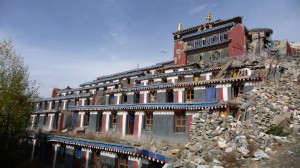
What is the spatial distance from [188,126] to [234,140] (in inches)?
255

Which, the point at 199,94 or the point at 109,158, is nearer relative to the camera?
the point at 109,158

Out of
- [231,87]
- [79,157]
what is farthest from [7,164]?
[231,87]

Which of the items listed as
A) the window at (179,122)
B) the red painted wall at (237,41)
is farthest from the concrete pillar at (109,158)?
the red painted wall at (237,41)

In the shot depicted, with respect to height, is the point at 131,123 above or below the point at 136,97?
below

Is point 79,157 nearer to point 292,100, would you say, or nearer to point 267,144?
point 267,144

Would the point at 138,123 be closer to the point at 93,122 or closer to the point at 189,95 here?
the point at 189,95

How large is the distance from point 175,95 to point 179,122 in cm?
631

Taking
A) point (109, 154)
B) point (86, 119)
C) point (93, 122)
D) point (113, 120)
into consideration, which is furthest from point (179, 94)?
point (86, 119)

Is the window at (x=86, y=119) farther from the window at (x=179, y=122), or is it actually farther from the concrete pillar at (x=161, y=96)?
the window at (x=179, y=122)

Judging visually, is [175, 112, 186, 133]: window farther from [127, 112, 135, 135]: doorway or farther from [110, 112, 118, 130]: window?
[110, 112, 118, 130]: window

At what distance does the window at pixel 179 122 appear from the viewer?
23.1 metres

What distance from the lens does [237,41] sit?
35.6 m

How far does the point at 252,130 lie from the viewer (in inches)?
706

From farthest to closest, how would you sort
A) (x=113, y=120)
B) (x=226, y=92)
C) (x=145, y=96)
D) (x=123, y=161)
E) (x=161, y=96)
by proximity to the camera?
(x=145, y=96) → (x=113, y=120) → (x=161, y=96) → (x=226, y=92) → (x=123, y=161)
